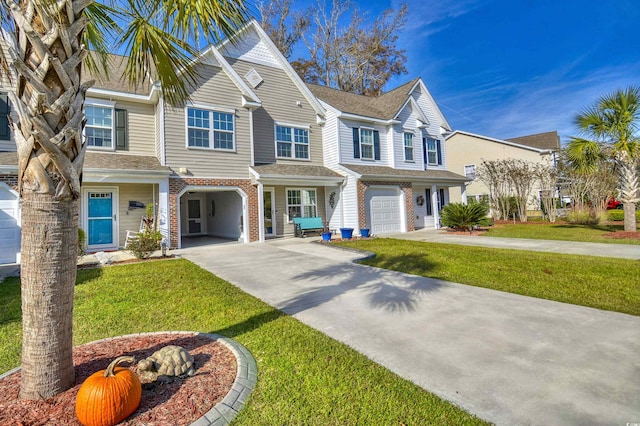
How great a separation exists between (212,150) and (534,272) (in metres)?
11.7

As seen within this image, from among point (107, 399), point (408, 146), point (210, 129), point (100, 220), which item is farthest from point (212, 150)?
point (107, 399)

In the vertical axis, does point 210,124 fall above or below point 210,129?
above

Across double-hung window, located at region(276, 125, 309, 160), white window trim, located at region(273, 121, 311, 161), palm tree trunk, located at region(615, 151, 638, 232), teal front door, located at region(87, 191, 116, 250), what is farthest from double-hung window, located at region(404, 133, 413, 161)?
teal front door, located at region(87, 191, 116, 250)

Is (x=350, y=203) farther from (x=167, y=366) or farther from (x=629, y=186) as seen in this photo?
(x=167, y=366)

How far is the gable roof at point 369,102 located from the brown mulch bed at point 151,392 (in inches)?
595

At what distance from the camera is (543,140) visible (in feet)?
108

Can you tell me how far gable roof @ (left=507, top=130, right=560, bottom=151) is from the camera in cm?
3139

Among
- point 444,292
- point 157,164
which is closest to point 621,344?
point 444,292

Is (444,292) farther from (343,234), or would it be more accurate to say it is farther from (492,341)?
(343,234)

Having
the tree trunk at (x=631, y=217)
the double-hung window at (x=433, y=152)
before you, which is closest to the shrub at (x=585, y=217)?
the tree trunk at (x=631, y=217)

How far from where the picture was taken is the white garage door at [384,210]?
16438mm

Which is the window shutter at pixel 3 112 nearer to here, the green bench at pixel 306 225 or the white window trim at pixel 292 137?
the white window trim at pixel 292 137

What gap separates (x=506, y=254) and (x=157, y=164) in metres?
12.4

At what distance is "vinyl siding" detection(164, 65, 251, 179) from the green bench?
11.6ft
